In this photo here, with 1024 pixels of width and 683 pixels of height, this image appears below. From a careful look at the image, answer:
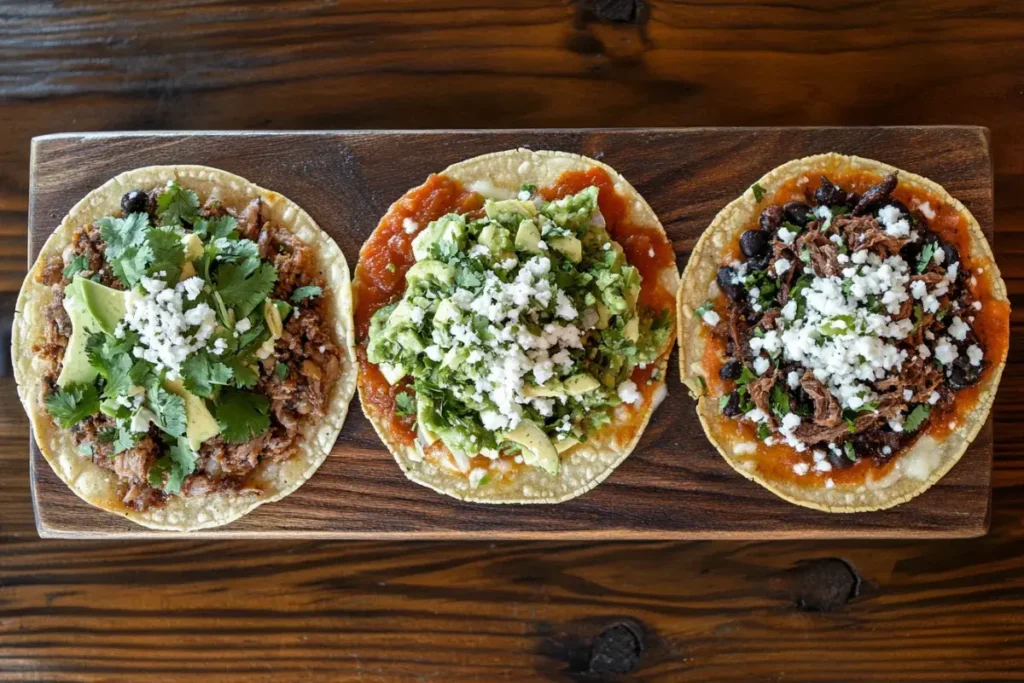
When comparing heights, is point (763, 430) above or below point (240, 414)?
below

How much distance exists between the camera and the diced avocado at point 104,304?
2660mm

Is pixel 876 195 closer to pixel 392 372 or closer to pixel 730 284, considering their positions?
pixel 730 284

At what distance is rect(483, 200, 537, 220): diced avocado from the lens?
9.16ft

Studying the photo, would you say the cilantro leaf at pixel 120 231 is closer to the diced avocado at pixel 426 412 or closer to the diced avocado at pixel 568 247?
the diced avocado at pixel 426 412

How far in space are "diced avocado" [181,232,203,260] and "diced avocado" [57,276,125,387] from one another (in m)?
0.25

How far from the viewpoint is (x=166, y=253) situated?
2.71m

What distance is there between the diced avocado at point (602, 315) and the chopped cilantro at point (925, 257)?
1.13 metres

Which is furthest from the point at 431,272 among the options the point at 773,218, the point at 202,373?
the point at 773,218

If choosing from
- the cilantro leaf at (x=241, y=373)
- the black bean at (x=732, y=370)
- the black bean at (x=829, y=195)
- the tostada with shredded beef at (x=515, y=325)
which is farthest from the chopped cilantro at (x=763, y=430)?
the cilantro leaf at (x=241, y=373)

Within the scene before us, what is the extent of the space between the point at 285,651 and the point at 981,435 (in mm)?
2974

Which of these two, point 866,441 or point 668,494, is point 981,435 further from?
point 668,494

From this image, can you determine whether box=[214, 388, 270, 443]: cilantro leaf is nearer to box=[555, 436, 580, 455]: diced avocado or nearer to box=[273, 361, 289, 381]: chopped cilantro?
box=[273, 361, 289, 381]: chopped cilantro

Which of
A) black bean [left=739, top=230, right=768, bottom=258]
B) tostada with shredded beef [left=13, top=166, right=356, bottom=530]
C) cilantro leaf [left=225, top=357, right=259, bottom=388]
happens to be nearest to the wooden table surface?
tostada with shredded beef [left=13, top=166, right=356, bottom=530]

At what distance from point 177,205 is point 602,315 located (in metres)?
1.66
